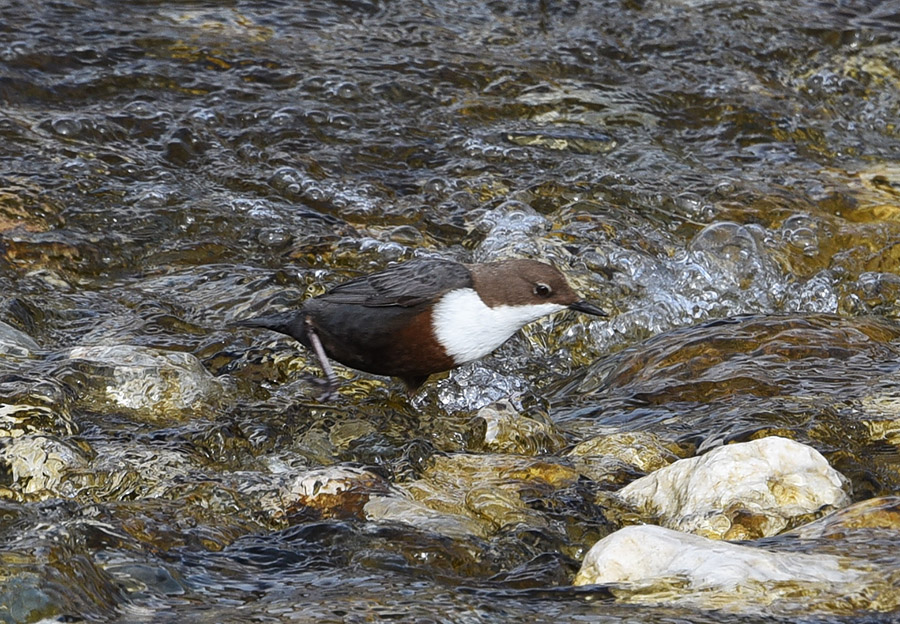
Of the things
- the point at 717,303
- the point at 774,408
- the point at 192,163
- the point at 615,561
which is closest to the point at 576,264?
the point at 717,303

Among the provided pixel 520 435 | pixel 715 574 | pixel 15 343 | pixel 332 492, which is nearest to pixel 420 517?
pixel 332 492

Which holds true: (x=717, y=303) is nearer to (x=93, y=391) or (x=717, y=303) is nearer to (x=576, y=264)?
(x=576, y=264)

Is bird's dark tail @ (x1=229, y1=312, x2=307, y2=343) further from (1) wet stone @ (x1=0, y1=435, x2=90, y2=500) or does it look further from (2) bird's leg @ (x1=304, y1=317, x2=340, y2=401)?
(1) wet stone @ (x1=0, y1=435, x2=90, y2=500)

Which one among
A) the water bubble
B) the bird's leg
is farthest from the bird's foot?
the water bubble

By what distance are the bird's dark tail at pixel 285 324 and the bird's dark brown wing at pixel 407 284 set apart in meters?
0.14

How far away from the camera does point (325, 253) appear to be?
6008 millimetres

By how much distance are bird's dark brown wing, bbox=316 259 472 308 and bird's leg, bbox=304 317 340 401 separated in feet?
0.48

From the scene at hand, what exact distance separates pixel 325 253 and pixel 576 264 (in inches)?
51.9

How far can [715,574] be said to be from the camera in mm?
2771

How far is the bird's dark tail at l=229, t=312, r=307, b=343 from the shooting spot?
16.2ft

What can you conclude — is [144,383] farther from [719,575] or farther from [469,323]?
[719,575]

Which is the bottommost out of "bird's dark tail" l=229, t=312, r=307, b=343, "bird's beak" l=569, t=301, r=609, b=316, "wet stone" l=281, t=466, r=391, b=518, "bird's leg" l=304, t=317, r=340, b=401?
"bird's leg" l=304, t=317, r=340, b=401

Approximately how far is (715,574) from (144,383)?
96.1 inches

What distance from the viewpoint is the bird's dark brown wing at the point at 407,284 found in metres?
4.67
